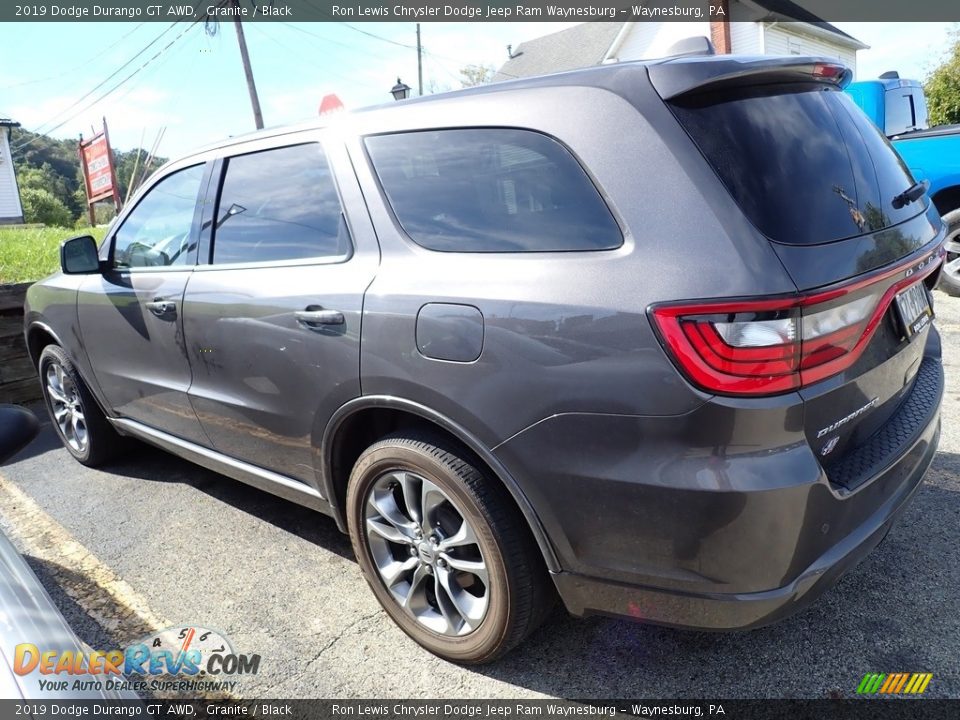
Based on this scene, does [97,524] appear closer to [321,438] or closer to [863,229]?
[321,438]

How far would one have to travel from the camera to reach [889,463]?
1.94m

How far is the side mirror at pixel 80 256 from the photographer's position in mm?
3592

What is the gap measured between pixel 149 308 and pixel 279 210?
96 centimetres

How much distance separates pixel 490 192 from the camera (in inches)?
82.6

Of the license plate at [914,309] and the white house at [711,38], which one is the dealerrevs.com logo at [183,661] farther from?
the white house at [711,38]

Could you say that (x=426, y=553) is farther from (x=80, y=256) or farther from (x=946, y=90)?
(x=946, y=90)

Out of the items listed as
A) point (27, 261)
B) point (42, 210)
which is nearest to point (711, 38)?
point (27, 261)

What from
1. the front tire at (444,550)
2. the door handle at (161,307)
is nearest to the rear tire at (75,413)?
the door handle at (161,307)

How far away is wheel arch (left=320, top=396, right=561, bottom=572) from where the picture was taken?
1.95 m

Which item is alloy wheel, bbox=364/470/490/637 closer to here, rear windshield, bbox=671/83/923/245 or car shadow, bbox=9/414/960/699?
car shadow, bbox=9/414/960/699

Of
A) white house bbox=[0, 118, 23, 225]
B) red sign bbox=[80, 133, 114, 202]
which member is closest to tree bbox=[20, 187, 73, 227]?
white house bbox=[0, 118, 23, 225]

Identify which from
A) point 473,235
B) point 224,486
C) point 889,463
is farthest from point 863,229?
point 224,486

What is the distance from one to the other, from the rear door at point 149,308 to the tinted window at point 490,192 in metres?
1.31

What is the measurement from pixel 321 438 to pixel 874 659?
77.4 inches
